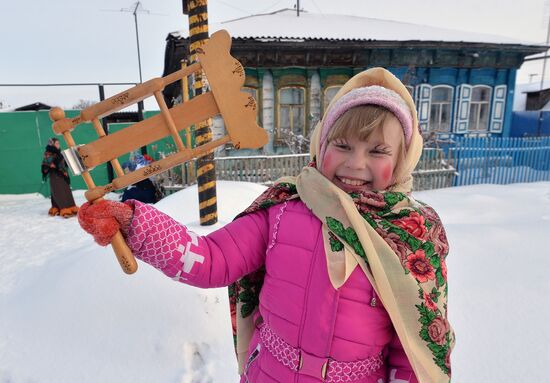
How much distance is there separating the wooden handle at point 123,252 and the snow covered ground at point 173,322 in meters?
1.49

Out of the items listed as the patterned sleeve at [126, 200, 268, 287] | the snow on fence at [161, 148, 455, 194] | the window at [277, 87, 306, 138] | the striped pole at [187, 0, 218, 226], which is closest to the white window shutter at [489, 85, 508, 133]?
the window at [277, 87, 306, 138]

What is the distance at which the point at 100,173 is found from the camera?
9.48m

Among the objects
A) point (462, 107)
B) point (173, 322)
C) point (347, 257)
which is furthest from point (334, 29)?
point (347, 257)

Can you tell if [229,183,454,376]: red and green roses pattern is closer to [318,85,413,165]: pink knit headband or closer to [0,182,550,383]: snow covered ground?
[318,85,413,165]: pink knit headband

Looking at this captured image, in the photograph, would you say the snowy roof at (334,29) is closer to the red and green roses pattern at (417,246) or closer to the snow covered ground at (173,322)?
the snow covered ground at (173,322)

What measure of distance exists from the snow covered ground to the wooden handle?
1486 mm

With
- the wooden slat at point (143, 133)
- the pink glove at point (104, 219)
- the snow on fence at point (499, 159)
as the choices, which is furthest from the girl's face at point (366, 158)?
the snow on fence at point (499, 159)

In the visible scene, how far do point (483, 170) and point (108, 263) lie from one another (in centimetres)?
919

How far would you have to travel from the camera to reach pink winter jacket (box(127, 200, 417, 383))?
3.17 feet

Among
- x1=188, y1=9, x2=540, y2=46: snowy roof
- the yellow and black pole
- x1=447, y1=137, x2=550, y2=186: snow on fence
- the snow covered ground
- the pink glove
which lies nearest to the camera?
the pink glove

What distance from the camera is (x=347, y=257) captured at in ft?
3.13

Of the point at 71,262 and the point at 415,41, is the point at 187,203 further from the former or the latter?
the point at 415,41

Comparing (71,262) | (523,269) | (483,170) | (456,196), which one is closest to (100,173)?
(71,262)

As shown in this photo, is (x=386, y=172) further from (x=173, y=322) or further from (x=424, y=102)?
(x=424, y=102)
